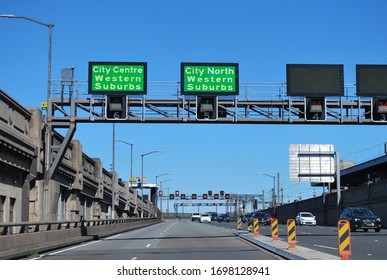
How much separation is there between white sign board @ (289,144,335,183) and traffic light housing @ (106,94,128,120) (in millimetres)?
38543

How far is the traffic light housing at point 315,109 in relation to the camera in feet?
105

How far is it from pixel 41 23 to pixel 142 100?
6.75 metres

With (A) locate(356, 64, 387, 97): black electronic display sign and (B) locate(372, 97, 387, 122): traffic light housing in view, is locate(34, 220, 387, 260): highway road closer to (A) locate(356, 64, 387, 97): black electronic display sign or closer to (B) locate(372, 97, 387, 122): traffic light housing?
(B) locate(372, 97, 387, 122): traffic light housing

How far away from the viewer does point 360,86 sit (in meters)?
32.5

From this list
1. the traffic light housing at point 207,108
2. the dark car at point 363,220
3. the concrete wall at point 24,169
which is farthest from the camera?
the dark car at point 363,220

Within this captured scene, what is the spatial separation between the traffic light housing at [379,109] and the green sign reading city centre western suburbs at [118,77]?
12418 mm

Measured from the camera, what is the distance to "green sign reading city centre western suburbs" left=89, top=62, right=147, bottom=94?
103 feet

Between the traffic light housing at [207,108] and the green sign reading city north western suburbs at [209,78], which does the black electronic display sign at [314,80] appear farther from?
the traffic light housing at [207,108]

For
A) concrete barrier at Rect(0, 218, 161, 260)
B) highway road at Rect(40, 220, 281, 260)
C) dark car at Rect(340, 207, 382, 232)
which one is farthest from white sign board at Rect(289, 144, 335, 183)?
highway road at Rect(40, 220, 281, 260)

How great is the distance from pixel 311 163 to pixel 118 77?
40502mm

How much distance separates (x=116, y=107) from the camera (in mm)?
31203

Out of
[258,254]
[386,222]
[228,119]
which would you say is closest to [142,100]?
[228,119]

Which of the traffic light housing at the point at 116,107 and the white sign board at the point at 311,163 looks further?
the white sign board at the point at 311,163

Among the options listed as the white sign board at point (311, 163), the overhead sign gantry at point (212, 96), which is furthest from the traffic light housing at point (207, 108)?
the white sign board at point (311, 163)
